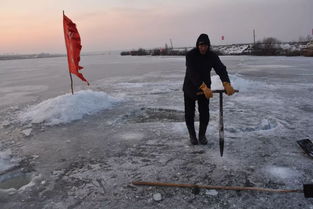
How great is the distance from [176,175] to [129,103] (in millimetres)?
4503

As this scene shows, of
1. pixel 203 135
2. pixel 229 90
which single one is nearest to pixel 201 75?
pixel 229 90

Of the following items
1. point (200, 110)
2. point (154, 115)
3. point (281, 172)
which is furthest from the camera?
point (154, 115)

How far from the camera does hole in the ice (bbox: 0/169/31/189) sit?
322cm

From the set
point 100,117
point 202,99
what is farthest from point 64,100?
point 202,99

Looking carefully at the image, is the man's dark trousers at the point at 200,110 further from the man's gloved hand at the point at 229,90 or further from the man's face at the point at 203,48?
the man's face at the point at 203,48

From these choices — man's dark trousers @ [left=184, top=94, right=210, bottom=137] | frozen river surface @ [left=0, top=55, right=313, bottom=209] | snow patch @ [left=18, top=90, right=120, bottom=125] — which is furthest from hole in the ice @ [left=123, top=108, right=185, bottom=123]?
man's dark trousers @ [left=184, top=94, right=210, bottom=137]

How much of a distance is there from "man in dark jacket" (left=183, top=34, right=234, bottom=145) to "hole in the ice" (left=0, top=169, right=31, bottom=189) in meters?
2.38

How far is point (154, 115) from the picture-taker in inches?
241

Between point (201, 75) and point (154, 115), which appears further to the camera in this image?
point (154, 115)

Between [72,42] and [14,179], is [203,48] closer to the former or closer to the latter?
[14,179]

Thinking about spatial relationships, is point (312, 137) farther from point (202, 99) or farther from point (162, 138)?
point (162, 138)

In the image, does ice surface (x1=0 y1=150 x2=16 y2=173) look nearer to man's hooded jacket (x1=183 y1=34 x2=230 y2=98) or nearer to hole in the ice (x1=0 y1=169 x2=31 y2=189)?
→ hole in the ice (x1=0 y1=169 x2=31 y2=189)

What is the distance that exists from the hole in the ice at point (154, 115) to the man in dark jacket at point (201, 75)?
1.45 metres

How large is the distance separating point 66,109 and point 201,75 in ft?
11.7
